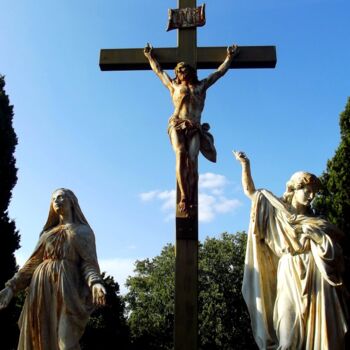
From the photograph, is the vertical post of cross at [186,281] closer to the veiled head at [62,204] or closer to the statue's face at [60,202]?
the veiled head at [62,204]

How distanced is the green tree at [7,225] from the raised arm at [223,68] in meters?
9.83

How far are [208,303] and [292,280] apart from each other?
23.9 meters

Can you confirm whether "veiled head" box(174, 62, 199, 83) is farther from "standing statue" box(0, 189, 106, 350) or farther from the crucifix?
"standing statue" box(0, 189, 106, 350)

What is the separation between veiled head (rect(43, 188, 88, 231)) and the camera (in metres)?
6.20

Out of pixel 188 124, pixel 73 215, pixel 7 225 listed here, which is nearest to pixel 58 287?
pixel 73 215

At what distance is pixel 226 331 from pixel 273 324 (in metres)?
24.0

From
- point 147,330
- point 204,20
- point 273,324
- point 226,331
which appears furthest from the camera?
point 147,330

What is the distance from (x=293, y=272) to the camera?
581 centimetres

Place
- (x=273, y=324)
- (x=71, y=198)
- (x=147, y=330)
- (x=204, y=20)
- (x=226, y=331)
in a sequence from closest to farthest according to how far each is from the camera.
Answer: (x=273, y=324) < (x=71, y=198) < (x=204, y=20) < (x=226, y=331) < (x=147, y=330)

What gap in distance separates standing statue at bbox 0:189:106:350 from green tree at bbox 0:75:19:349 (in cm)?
953

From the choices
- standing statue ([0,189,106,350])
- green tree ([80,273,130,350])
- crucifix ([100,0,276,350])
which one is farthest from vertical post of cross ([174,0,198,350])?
green tree ([80,273,130,350])

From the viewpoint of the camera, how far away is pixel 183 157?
6500 mm

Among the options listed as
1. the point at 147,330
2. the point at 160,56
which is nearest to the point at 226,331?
the point at 147,330

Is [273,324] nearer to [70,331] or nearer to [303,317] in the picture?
[303,317]
